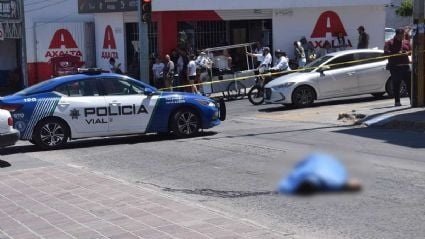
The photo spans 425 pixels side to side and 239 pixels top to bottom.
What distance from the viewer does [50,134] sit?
1319cm

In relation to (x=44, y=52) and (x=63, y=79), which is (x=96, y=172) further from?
(x=44, y=52)

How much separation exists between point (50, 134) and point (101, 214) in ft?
22.0

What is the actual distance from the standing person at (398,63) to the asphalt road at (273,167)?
43.7 inches

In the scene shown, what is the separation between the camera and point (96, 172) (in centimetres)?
1005

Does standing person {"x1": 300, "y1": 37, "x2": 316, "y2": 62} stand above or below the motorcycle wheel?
above

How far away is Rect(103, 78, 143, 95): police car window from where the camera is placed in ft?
45.3

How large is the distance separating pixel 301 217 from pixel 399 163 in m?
3.70

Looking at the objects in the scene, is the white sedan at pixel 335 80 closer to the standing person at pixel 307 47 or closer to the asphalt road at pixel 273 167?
the asphalt road at pixel 273 167

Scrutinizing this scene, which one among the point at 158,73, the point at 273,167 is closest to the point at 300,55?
the point at 158,73

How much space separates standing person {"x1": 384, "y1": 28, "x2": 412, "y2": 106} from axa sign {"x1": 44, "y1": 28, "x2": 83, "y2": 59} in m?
21.2

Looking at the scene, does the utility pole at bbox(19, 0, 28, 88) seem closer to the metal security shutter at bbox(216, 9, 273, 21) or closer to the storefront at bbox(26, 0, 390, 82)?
the storefront at bbox(26, 0, 390, 82)

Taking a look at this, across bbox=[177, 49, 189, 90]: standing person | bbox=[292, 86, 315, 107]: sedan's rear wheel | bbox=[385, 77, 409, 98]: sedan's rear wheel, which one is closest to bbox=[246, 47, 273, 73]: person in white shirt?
bbox=[177, 49, 189, 90]: standing person

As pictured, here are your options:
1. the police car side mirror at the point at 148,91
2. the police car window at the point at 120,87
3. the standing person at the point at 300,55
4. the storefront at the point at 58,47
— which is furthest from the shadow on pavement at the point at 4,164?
the storefront at the point at 58,47

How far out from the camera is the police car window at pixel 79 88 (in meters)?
13.4
